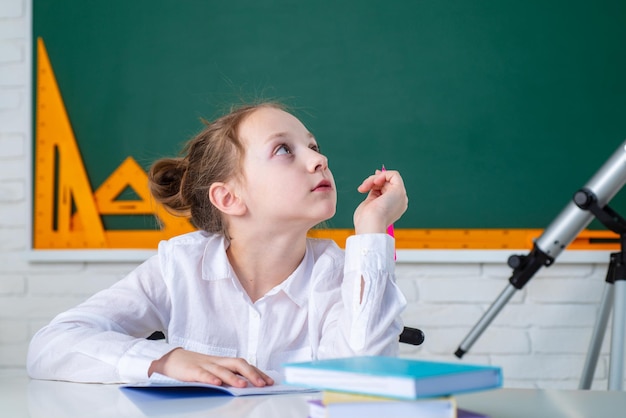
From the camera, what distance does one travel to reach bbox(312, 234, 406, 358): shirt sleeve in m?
1.12

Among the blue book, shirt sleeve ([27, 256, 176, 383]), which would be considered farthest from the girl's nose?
the blue book

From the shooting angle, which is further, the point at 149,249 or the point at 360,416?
the point at 149,249

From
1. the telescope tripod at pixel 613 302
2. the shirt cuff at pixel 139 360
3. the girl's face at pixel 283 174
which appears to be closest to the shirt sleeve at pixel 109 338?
the shirt cuff at pixel 139 360

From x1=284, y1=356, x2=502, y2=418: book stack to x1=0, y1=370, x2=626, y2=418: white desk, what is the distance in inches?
5.6

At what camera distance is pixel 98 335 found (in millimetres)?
1131

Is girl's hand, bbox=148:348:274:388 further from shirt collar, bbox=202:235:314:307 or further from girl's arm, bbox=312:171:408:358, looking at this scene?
shirt collar, bbox=202:235:314:307

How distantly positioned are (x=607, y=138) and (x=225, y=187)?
1.31 m

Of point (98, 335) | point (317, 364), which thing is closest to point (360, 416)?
point (317, 364)

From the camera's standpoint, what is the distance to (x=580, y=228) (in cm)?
195

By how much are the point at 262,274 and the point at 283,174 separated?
22 centimetres

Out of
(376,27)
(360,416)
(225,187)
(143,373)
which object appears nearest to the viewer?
(360,416)

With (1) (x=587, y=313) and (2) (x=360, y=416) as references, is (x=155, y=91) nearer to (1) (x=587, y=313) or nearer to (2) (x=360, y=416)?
(1) (x=587, y=313)

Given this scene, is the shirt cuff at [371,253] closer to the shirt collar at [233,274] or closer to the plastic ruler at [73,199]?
the shirt collar at [233,274]

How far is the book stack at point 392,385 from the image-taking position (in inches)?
20.6
